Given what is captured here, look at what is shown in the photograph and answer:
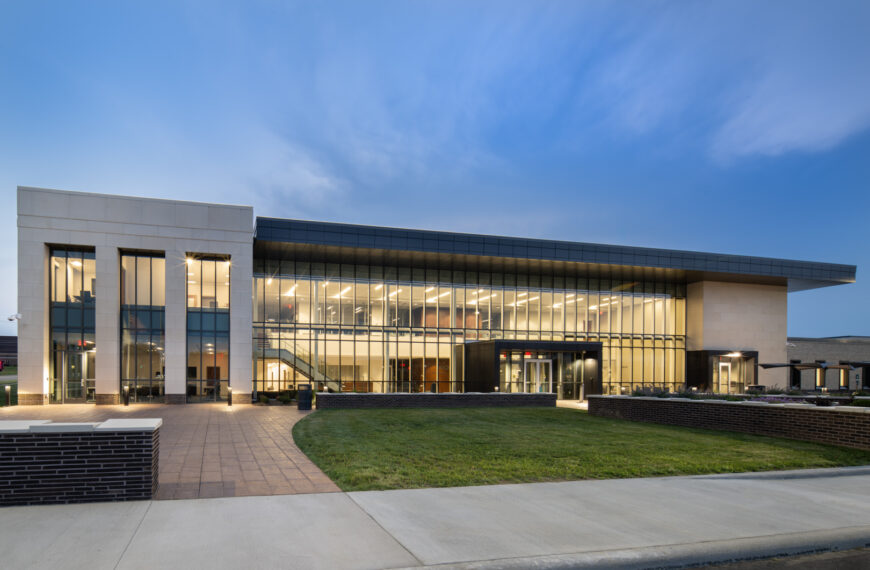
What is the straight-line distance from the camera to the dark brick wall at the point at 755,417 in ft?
45.7

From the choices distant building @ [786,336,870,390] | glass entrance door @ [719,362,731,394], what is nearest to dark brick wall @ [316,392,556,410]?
glass entrance door @ [719,362,731,394]

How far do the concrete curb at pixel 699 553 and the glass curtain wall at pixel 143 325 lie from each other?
2602 cm

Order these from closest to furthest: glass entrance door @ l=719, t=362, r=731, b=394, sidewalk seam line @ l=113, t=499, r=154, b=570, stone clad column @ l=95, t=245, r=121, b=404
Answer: sidewalk seam line @ l=113, t=499, r=154, b=570 → stone clad column @ l=95, t=245, r=121, b=404 → glass entrance door @ l=719, t=362, r=731, b=394

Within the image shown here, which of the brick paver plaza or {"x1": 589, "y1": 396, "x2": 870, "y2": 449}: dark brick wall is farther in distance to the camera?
{"x1": 589, "y1": 396, "x2": 870, "y2": 449}: dark brick wall

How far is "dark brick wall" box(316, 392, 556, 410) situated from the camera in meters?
25.1

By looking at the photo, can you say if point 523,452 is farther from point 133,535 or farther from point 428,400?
point 428,400

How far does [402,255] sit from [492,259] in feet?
17.2

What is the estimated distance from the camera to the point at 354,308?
34031 millimetres

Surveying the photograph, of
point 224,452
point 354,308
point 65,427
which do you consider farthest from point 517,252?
point 65,427

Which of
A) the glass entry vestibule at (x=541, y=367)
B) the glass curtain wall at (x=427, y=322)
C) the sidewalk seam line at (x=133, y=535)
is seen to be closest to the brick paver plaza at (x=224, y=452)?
the sidewalk seam line at (x=133, y=535)

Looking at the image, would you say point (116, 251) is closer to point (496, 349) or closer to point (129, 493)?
point (496, 349)

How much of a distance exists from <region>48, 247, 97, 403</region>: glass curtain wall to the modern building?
67 millimetres

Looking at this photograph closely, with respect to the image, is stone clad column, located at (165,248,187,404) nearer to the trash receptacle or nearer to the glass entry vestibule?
the trash receptacle

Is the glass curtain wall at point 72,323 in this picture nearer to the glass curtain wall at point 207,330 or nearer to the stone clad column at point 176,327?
the stone clad column at point 176,327
